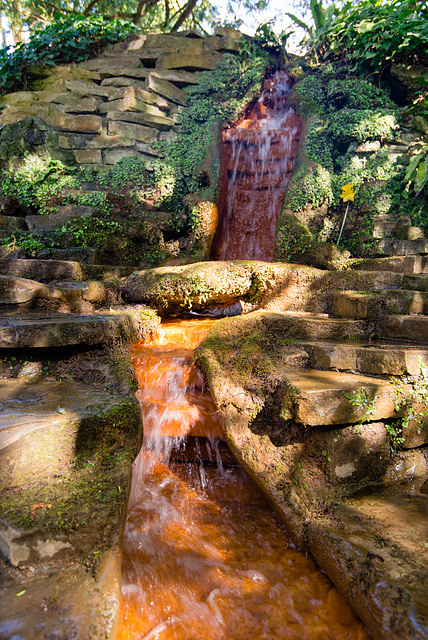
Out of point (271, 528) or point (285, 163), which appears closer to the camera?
point (271, 528)

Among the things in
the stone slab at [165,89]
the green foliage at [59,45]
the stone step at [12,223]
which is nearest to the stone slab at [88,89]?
the stone slab at [165,89]

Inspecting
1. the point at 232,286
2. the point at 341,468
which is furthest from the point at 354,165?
→ the point at 341,468

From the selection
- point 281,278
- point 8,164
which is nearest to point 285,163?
point 281,278

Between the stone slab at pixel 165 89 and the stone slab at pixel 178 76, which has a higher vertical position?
the stone slab at pixel 178 76

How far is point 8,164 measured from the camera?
703 cm

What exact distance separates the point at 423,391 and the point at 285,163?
21.7ft

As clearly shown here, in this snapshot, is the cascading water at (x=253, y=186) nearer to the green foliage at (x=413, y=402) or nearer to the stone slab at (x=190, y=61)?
the stone slab at (x=190, y=61)

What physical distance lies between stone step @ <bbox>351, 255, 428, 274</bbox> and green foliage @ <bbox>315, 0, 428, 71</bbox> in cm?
479

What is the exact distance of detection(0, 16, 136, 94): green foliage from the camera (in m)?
8.26

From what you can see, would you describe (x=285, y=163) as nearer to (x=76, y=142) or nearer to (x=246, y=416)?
(x=76, y=142)

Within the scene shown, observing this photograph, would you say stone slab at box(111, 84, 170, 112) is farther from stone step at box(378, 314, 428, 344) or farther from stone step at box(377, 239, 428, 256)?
stone step at box(378, 314, 428, 344)

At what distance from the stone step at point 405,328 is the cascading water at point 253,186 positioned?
3770 mm

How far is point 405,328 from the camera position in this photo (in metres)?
3.41

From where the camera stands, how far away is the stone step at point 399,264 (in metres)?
4.84
